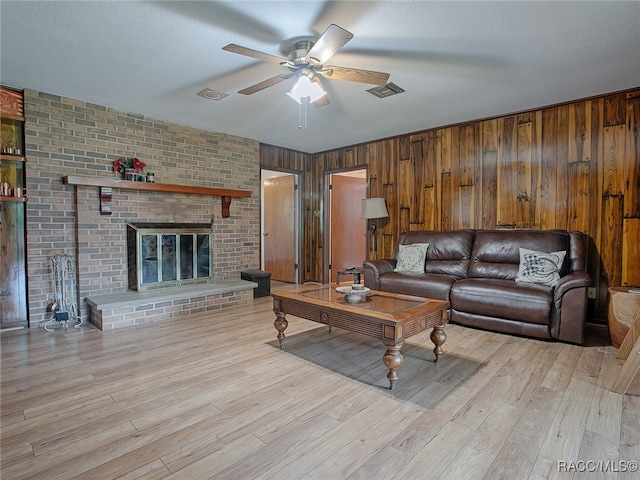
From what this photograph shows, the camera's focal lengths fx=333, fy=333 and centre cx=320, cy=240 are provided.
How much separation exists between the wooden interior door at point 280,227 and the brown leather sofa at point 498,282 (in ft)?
7.69

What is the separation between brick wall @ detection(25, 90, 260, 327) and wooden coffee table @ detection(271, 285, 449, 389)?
2281 mm

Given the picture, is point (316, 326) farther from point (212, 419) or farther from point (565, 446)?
point (565, 446)

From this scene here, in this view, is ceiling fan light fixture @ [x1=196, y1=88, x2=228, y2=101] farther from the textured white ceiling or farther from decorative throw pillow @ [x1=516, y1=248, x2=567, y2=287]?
decorative throw pillow @ [x1=516, y1=248, x2=567, y2=287]

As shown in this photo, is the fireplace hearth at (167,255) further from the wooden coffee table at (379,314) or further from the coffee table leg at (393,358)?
the coffee table leg at (393,358)

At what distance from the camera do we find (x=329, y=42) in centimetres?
200

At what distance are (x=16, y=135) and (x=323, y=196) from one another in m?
4.14

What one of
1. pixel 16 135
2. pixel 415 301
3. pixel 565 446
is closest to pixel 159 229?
pixel 16 135

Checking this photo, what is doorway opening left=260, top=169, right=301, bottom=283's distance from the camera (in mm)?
6102

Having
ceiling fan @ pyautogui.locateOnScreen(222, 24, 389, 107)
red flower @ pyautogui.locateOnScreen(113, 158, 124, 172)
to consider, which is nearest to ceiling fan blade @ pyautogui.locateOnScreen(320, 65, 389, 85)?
ceiling fan @ pyautogui.locateOnScreen(222, 24, 389, 107)

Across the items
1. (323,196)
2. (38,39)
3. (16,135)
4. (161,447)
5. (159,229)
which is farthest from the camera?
(323,196)

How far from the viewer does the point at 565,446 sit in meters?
1.55

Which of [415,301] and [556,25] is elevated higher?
[556,25]

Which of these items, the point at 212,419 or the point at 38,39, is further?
the point at 38,39

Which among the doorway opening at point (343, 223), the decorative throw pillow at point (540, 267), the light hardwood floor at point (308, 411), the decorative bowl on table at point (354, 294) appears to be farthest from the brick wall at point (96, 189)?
the decorative throw pillow at point (540, 267)
